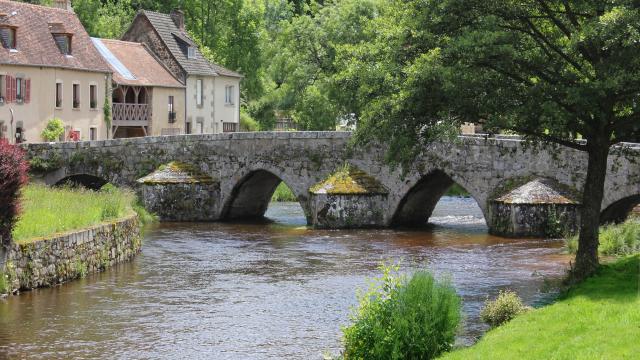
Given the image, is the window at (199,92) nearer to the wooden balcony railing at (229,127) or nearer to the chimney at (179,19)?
the wooden balcony railing at (229,127)

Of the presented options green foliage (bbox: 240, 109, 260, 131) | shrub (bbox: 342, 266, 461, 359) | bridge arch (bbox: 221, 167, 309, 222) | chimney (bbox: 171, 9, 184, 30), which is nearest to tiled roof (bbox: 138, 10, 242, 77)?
chimney (bbox: 171, 9, 184, 30)

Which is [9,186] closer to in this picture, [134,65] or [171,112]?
[134,65]

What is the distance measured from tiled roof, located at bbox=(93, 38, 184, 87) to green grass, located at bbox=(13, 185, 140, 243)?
25.0 metres

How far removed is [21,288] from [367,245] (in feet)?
43.5

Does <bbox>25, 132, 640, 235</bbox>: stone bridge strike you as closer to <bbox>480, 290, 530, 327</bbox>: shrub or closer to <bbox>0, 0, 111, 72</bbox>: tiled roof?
<bbox>0, 0, 111, 72</bbox>: tiled roof

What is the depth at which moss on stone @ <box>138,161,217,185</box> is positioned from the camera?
4372cm

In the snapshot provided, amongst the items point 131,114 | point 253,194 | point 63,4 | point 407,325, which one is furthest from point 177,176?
point 407,325

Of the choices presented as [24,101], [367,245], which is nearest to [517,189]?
[367,245]

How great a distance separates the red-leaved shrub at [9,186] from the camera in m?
23.2

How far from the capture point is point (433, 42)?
23484 mm

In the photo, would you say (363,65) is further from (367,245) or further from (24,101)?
(24,101)

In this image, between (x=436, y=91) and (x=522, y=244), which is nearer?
(x=436, y=91)

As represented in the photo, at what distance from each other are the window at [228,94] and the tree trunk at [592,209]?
48.1 metres

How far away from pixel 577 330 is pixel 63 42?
42.9 m
